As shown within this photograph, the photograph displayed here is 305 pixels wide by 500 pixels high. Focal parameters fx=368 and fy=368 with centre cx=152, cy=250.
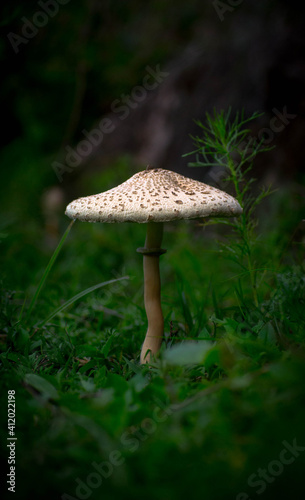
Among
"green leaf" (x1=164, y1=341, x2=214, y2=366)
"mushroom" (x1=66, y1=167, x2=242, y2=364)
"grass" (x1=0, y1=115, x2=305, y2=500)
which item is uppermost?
"mushroom" (x1=66, y1=167, x2=242, y2=364)

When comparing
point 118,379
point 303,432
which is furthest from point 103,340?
point 303,432

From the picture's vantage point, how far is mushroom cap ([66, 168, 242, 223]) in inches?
84.7

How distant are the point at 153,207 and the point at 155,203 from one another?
0.13ft

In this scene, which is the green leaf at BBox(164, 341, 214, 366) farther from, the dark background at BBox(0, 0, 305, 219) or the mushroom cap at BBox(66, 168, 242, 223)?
the dark background at BBox(0, 0, 305, 219)

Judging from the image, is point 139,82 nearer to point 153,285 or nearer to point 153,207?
point 153,285

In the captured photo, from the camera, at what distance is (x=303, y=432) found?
4.20 ft

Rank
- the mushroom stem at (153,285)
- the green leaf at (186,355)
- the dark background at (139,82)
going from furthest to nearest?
the dark background at (139,82)
the mushroom stem at (153,285)
the green leaf at (186,355)

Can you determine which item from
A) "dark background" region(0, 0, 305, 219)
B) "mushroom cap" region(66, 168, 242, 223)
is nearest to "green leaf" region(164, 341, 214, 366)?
"mushroom cap" region(66, 168, 242, 223)

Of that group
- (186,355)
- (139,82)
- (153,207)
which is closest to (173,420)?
(186,355)

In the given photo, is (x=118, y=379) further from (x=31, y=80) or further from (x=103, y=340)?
(x=31, y=80)

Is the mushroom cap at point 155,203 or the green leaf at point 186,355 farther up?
the mushroom cap at point 155,203

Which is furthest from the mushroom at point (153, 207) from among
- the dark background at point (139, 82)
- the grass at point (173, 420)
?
the dark background at point (139, 82)

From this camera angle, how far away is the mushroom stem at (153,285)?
264 cm

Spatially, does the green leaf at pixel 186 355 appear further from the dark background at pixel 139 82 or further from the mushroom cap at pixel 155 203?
the dark background at pixel 139 82
